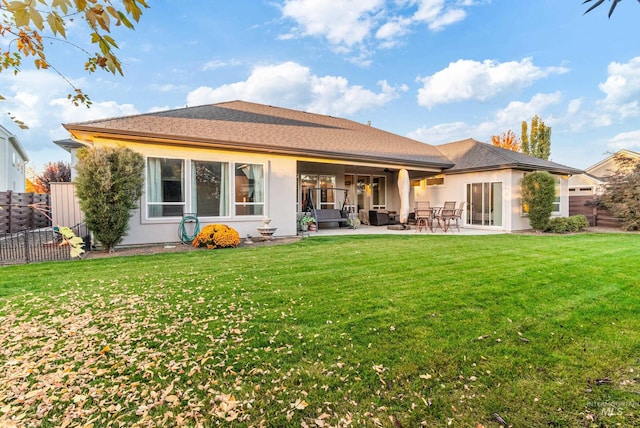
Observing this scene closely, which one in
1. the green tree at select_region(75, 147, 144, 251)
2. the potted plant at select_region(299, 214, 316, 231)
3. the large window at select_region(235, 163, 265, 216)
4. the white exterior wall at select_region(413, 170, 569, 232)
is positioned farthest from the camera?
the white exterior wall at select_region(413, 170, 569, 232)

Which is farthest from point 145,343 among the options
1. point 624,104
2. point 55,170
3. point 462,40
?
point 55,170

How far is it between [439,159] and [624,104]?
6.61m

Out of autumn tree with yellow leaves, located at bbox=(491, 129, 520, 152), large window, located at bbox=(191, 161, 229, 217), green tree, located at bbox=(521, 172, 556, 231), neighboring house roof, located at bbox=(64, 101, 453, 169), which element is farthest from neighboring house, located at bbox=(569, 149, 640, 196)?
large window, located at bbox=(191, 161, 229, 217)

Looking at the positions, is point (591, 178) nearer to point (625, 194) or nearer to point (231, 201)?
point (625, 194)

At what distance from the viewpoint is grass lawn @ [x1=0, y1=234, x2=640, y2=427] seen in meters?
1.95

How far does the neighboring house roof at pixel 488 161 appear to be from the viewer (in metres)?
12.4

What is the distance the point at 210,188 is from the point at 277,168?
2.24 m

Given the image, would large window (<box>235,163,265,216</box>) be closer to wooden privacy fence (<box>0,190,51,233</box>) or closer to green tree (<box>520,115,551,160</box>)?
wooden privacy fence (<box>0,190,51,233</box>)

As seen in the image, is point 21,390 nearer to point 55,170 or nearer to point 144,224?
point 144,224

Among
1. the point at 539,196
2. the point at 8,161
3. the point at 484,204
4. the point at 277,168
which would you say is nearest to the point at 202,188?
the point at 277,168

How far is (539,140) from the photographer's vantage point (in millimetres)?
28141

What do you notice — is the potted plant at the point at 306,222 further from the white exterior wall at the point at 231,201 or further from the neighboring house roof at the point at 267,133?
the neighboring house roof at the point at 267,133

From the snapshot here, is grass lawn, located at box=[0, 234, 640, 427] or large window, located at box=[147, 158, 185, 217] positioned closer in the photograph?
grass lawn, located at box=[0, 234, 640, 427]

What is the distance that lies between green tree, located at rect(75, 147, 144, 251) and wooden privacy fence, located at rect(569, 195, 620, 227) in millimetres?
18859
